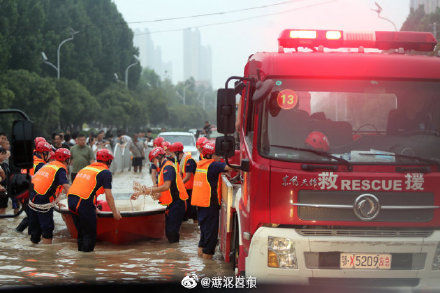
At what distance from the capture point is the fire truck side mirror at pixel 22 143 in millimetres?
5254

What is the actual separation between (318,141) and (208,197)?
3.51 meters

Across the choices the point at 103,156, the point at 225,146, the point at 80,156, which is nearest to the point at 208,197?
the point at 103,156

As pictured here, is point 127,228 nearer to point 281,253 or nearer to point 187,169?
point 187,169

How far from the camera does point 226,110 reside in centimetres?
652

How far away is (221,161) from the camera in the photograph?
10.0 metres

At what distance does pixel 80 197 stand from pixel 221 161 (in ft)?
6.59

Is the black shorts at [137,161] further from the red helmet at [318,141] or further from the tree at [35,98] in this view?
the red helmet at [318,141]

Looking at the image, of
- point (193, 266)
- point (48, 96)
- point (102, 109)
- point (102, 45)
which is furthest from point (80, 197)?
point (102, 45)

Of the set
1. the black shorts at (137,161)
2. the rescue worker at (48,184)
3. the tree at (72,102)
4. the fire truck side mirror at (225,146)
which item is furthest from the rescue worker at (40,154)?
the tree at (72,102)

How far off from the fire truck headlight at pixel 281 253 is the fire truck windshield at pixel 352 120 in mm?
729

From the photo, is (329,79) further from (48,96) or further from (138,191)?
(48,96)

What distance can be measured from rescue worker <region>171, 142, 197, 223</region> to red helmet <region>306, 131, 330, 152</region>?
5.24m

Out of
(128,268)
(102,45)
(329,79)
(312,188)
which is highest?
(102,45)

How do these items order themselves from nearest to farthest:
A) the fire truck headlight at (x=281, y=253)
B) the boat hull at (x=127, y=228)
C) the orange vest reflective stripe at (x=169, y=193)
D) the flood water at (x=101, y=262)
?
the fire truck headlight at (x=281, y=253) < the flood water at (x=101, y=262) < the orange vest reflective stripe at (x=169, y=193) < the boat hull at (x=127, y=228)
